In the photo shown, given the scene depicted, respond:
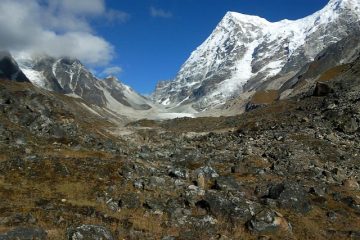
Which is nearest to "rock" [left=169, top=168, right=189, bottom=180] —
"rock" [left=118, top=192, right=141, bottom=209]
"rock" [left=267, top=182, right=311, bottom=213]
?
"rock" [left=267, top=182, right=311, bottom=213]

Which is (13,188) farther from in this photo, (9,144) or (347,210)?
(347,210)

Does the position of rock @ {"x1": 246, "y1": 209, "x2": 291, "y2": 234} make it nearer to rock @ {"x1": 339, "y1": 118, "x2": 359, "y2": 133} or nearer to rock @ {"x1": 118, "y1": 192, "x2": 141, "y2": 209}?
rock @ {"x1": 118, "y1": 192, "x2": 141, "y2": 209}

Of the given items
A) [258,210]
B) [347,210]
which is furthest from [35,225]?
[347,210]

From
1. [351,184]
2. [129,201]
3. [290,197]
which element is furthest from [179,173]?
[351,184]

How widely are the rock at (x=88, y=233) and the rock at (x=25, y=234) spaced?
99cm

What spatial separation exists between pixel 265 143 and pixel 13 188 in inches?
1388

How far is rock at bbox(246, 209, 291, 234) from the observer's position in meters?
23.9

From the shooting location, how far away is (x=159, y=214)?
25953mm

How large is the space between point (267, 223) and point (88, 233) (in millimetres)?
8954

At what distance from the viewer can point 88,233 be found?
63.0ft

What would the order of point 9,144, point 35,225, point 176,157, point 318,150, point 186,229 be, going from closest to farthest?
point 35,225 → point 186,229 → point 9,144 → point 176,157 → point 318,150

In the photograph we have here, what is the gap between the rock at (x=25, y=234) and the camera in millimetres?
18281

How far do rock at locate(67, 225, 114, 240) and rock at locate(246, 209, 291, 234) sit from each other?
737 centimetres

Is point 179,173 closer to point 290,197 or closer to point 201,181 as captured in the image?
point 201,181
